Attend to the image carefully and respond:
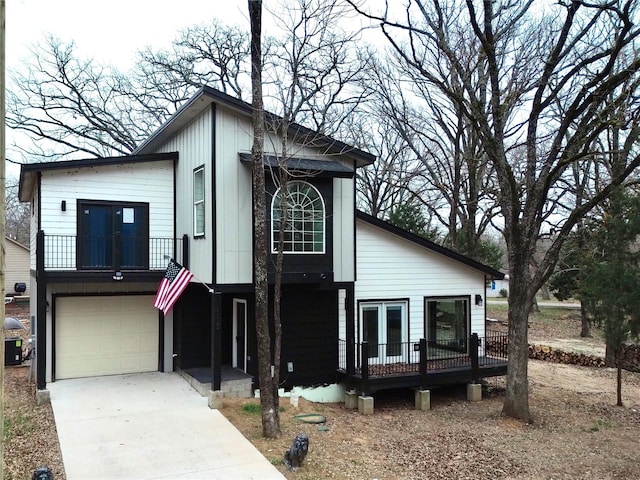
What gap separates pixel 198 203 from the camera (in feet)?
36.4

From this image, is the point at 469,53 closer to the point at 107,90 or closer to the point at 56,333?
the point at 56,333

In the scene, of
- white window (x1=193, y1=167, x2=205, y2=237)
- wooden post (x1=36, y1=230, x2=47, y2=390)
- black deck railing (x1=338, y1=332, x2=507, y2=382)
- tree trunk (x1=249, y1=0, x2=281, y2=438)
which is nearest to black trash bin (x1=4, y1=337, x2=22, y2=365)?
wooden post (x1=36, y1=230, x2=47, y2=390)

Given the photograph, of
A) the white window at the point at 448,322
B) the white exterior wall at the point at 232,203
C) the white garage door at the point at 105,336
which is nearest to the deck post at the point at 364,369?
the white window at the point at 448,322

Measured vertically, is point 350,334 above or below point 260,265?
below

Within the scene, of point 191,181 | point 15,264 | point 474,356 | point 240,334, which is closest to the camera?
point 191,181

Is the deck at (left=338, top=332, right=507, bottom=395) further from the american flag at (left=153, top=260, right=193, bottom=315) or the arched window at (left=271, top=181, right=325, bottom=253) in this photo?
the american flag at (left=153, top=260, right=193, bottom=315)

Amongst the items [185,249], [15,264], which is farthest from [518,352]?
[15,264]

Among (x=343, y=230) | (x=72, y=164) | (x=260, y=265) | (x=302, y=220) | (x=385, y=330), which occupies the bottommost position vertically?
(x=385, y=330)

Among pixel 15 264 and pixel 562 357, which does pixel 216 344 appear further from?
pixel 15 264

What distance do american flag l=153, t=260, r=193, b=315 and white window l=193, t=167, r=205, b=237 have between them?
0.93m

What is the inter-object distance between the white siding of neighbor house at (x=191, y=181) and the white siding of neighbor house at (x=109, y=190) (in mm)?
345

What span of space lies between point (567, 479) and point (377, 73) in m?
16.3

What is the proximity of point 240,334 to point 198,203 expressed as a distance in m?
3.41

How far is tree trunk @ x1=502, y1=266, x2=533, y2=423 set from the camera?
35.3ft
